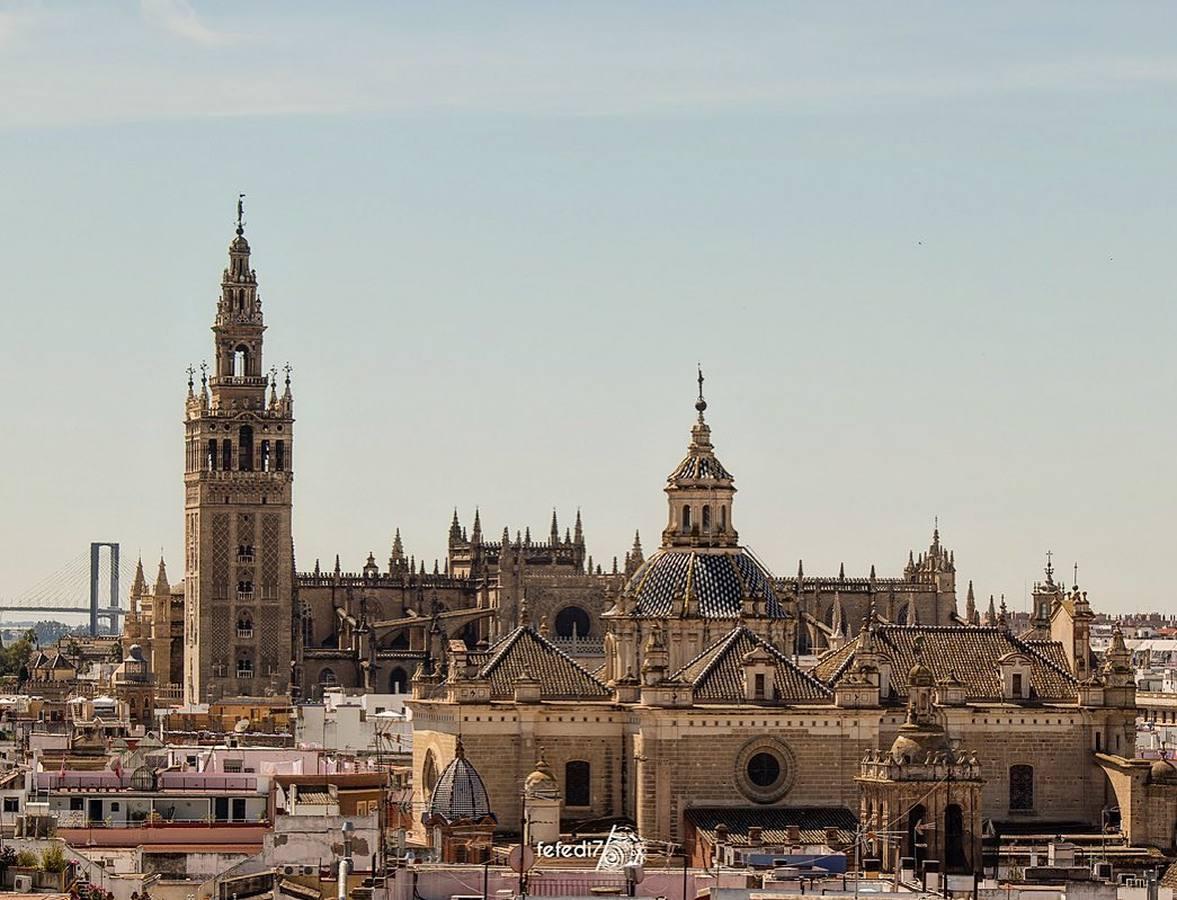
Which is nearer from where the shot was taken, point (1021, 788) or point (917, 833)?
point (917, 833)

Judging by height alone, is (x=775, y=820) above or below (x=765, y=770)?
below

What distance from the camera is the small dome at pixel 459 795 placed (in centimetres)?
7375

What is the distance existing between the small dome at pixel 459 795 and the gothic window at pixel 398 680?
74.5m

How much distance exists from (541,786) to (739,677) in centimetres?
518

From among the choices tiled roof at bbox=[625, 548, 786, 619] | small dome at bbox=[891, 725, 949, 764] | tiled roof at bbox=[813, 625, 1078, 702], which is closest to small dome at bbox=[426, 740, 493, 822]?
tiled roof at bbox=[625, 548, 786, 619]

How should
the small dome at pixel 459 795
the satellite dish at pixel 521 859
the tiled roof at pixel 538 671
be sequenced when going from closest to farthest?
1. the satellite dish at pixel 521 859
2. the small dome at pixel 459 795
3. the tiled roof at pixel 538 671

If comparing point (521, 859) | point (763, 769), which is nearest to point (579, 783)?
point (763, 769)

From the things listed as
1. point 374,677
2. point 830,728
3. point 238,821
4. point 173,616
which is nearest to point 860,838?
point 830,728

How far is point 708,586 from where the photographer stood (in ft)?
267

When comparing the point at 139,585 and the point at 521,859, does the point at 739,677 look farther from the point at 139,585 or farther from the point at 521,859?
the point at 139,585

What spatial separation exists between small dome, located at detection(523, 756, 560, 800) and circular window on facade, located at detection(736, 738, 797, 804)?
3.93 metres

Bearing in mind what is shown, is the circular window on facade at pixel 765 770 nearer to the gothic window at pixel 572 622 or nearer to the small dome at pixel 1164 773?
the small dome at pixel 1164 773

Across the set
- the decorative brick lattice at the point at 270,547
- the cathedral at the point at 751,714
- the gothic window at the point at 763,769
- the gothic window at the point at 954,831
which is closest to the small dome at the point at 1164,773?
the cathedral at the point at 751,714

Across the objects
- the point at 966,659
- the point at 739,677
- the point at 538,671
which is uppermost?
the point at 966,659
